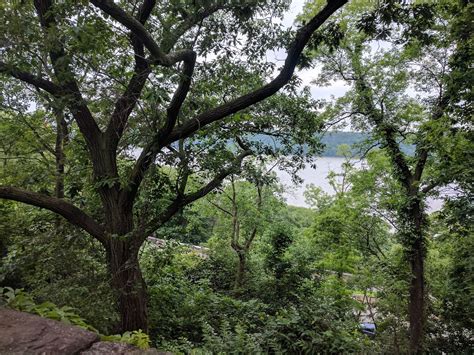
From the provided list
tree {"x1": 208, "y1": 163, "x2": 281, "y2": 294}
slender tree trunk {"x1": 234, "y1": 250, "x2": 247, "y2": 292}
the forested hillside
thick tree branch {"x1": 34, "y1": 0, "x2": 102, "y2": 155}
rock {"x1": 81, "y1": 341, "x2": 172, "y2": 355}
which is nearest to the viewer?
rock {"x1": 81, "y1": 341, "x2": 172, "y2": 355}

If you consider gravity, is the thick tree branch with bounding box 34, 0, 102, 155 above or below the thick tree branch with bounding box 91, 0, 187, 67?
below

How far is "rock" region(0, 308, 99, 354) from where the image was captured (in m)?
1.43

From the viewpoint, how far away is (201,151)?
4.46 meters

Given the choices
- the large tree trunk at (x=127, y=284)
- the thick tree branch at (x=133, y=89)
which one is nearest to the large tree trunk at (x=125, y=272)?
the large tree trunk at (x=127, y=284)

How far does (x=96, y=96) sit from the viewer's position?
3.82m

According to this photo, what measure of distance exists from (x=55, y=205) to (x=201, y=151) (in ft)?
6.32

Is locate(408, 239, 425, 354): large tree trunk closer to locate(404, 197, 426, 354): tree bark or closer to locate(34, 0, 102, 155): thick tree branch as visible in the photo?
locate(404, 197, 426, 354): tree bark

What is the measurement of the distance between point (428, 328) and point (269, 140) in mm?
5944

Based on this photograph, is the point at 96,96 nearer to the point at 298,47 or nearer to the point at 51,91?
the point at 51,91

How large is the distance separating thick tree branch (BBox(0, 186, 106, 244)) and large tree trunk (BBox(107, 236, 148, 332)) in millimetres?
259

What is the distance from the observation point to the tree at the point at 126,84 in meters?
3.02

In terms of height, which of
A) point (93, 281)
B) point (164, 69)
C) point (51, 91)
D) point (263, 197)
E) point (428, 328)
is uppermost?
point (263, 197)

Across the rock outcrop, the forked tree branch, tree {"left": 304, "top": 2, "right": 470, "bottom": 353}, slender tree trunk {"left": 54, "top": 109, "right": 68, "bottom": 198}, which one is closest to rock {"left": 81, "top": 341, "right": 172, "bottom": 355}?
the rock outcrop

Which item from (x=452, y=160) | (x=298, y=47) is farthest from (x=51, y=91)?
(x=452, y=160)
